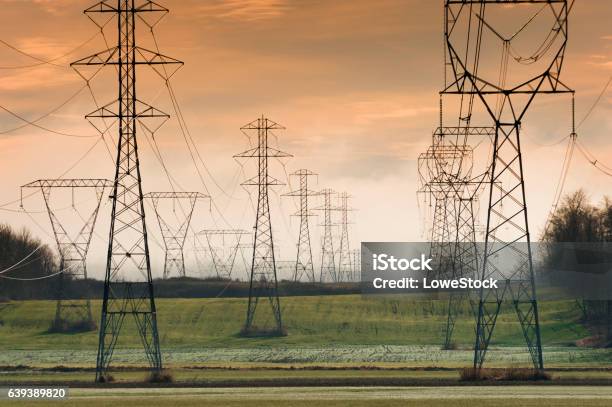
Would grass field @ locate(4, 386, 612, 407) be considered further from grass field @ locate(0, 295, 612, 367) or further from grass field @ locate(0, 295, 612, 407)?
grass field @ locate(0, 295, 612, 367)

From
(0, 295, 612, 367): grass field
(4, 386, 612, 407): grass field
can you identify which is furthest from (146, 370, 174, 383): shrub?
(0, 295, 612, 367): grass field

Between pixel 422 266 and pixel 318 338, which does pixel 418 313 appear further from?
pixel 318 338

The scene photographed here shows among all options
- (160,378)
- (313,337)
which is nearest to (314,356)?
(313,337)

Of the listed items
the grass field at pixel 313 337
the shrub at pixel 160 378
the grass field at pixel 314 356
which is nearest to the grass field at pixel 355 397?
the grass field at pixel 314 356

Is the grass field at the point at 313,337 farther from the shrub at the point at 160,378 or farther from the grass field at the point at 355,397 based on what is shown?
the grass field at the point at 355,397

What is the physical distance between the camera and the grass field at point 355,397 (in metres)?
61.1

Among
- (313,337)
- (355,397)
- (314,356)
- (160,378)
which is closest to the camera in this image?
(355,397)

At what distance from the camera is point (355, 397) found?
65000 millimetres

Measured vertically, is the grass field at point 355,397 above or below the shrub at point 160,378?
below

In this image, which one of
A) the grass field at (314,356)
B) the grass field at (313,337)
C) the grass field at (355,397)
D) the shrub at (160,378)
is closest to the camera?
the grass field at (355,397)

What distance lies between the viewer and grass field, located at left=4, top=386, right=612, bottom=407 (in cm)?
6112

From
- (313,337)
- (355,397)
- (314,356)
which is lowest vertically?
(355,397)

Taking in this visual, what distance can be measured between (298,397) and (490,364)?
39.1m

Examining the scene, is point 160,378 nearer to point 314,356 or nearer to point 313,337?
point 314,356
